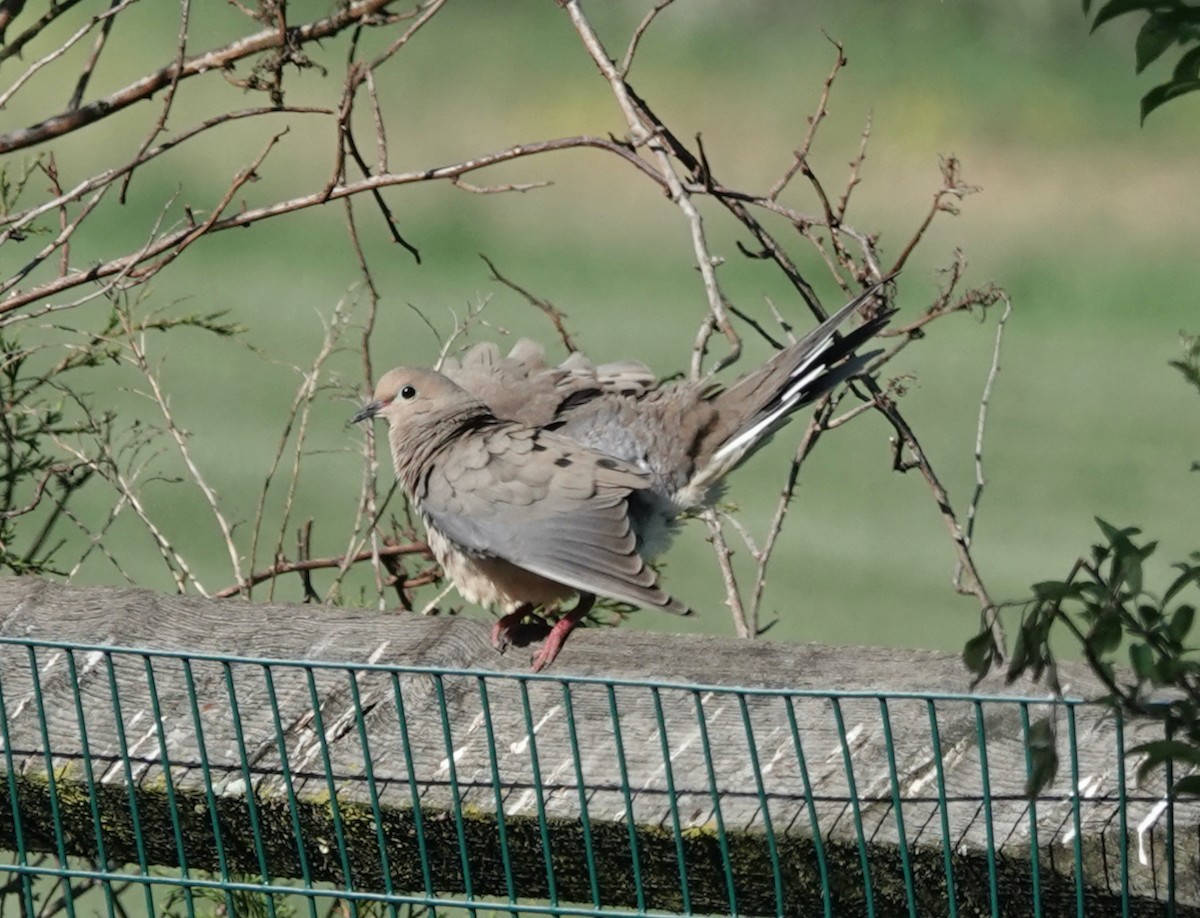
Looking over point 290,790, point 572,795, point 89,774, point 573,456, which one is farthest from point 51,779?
point 573,456

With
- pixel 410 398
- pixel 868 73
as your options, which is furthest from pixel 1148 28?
pixel 868 73

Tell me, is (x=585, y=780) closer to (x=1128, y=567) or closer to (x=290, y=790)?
(x=290, y=790)

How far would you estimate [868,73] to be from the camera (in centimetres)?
1043

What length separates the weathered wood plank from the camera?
78.4 inches

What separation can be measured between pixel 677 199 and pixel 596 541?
59cm

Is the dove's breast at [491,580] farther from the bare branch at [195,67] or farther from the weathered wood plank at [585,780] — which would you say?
the bare branch at [195,67]

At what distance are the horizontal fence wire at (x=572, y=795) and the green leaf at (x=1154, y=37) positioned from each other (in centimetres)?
80

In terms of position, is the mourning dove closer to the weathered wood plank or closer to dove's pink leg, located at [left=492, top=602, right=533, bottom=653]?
dove's pink leg, located at [left=492, top=602, right=533, bottom=653]

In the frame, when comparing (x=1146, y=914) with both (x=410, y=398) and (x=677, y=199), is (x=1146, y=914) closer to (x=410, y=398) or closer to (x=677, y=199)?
(x=677, y=199)

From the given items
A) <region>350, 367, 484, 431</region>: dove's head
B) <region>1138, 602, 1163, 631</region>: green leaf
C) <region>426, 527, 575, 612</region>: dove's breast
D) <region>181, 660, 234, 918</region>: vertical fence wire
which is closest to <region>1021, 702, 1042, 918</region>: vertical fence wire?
<region>1138, 602, 1163, 631</region>: green leaf

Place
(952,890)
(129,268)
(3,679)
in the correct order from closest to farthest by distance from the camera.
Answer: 1. (952,890)
2. (3,679)
3. (129,268)

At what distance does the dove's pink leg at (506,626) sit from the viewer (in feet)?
8.98

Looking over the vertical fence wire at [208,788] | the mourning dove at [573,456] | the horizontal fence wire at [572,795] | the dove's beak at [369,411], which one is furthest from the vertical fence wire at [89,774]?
the dove's beak at [369,411]

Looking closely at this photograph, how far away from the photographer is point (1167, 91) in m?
1.30
